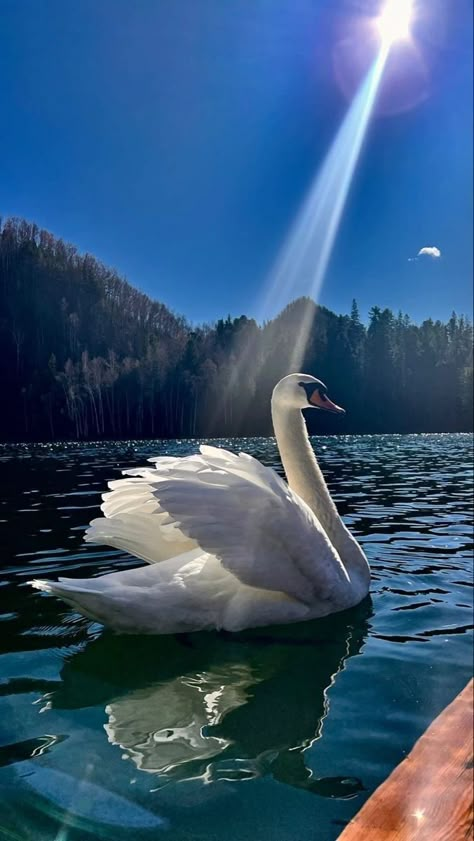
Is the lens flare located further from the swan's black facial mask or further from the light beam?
the swan's black facial mask

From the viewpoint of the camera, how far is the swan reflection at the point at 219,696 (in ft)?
6.42

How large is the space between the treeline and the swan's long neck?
6.37 feet

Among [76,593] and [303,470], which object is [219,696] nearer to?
[76,593]

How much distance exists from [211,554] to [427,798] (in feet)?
5.45

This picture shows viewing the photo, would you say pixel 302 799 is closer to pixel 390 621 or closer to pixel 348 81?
pixel 390 621

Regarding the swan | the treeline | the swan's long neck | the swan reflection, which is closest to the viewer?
the swan reflection

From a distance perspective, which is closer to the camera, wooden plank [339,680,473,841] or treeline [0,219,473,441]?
wooden plank [339,680,473,841]

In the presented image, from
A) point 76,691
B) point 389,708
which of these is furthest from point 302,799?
point 76,691

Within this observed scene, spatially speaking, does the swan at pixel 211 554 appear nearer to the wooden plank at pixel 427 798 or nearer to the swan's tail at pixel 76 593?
the swan's tail at pixel 76 593

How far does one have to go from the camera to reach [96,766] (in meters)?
1.91

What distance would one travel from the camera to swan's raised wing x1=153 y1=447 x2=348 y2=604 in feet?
9.30

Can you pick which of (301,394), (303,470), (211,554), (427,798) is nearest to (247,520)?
(211,554)

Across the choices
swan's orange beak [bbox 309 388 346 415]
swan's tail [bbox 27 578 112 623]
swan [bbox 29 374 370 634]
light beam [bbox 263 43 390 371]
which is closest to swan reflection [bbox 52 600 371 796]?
swan [bbox 29 374 370 634]

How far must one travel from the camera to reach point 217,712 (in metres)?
2.32
